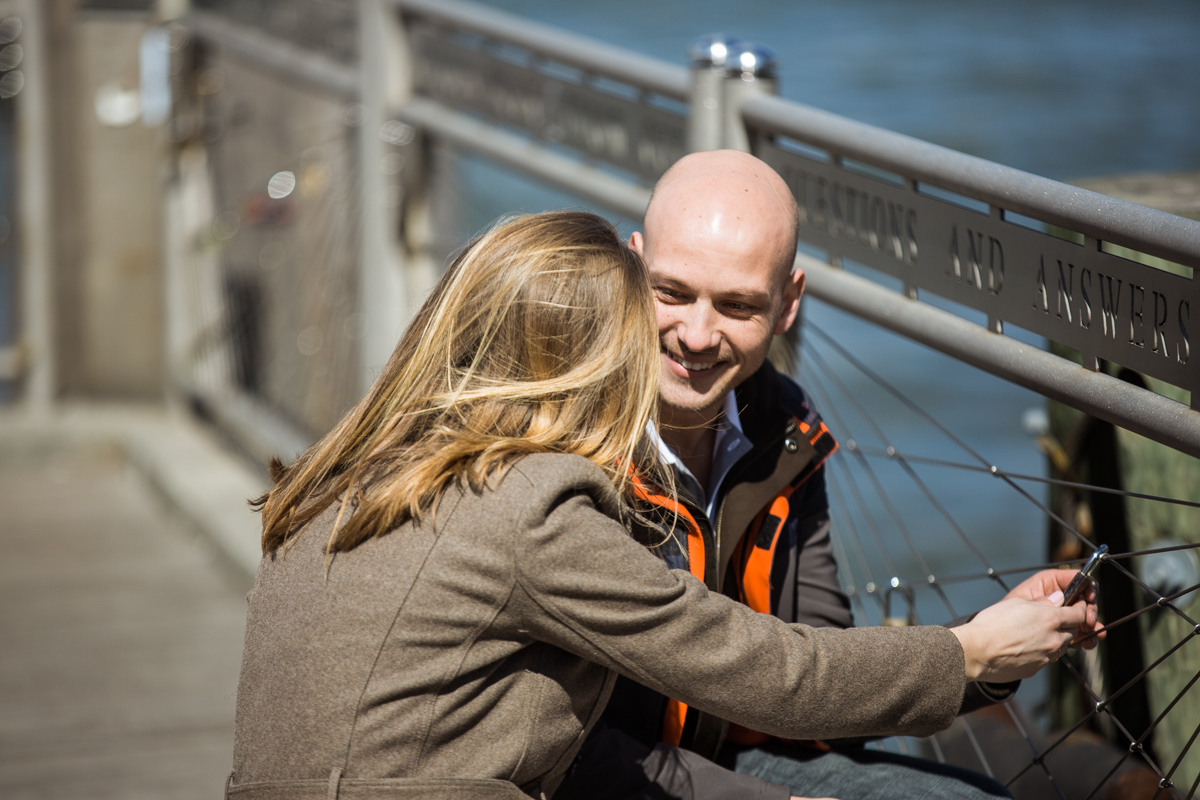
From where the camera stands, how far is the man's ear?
6.64ft

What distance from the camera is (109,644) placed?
3869 mm

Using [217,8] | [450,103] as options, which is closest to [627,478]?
[450,103]

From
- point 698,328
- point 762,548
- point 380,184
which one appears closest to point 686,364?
point 698,328

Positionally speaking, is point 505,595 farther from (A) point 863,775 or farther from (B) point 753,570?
(A) point 863,775

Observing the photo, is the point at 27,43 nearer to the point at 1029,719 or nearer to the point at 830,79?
the point at 1029,719

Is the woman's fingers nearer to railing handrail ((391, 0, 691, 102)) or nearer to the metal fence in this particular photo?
the metal fence

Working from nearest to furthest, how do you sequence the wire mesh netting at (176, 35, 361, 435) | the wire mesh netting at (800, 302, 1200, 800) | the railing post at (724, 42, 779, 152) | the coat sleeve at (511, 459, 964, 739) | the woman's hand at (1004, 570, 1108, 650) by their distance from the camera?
1. the coat sleeve at (511, 459, 964, 739)
2. the woman's hand at (1004, 570, 1108, 650)
3. the wire mesh netting at (800, 302, 1200, 800)
4. the railing post at (724, 42, 779, 152)
5. the wire mesh netting at (176, 35, 361, 435)

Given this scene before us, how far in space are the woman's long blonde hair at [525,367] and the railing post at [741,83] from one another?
80 centimetres

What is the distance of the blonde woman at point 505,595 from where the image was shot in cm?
144

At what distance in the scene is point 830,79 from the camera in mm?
→ 29328

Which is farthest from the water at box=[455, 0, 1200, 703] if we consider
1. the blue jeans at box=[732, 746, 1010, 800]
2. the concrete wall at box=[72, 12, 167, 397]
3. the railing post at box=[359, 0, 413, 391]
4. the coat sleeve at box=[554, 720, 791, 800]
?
the coat sleeve at box=[554, 720, 791, 800]

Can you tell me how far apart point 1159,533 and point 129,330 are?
4.50 metres

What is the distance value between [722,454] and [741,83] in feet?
2.34

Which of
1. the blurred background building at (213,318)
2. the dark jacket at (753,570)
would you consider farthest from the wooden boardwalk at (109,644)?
the dark jacket at (753,570)
